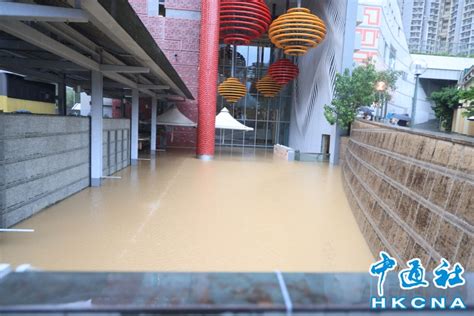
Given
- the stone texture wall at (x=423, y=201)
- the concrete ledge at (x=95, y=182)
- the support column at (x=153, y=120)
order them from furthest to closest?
1. the support column at (x=153, y=120)
2. the concrete ledge at (x=95, y=182)
3. the stone texture wall at (x=423, y=201)

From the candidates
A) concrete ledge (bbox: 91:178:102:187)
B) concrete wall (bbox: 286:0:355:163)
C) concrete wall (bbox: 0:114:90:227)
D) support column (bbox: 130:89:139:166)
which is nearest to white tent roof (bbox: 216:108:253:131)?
concrete wall (bbox: 286:0:355:163)

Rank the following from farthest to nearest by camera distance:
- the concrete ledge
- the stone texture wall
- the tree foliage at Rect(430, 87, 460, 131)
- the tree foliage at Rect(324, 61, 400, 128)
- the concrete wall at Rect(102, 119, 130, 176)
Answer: the tree foliage at Rect(430, 87, 460, 131) → the tree foliage at Rect(324, 61, 400, 128) → the concrete wall at Rect(102, 119, 130, 176) → the concrete ledge → the stone texture wall

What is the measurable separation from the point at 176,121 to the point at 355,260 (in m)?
14.6

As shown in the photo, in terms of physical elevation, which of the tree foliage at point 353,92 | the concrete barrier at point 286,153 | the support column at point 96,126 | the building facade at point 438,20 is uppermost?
the building facade at point 438,20

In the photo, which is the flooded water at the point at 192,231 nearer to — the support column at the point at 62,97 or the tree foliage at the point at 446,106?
the support column at the point at 62,97

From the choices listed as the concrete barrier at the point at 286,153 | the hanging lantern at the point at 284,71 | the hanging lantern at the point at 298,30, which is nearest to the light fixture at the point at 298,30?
the hanging lantern at the point at 298,30

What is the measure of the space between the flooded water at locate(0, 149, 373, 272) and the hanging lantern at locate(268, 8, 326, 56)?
7.31 m

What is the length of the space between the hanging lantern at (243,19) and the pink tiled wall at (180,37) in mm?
5134

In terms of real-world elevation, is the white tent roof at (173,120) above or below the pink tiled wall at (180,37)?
below

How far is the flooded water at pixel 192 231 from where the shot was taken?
13.1 feet

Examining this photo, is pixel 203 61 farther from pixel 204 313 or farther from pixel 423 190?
pixel 204 313

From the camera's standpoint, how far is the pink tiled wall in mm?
19750

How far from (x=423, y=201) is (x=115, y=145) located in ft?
28.6

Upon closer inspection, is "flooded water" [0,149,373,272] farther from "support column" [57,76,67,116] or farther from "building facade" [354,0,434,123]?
"building facade" [354,0,434,123]
